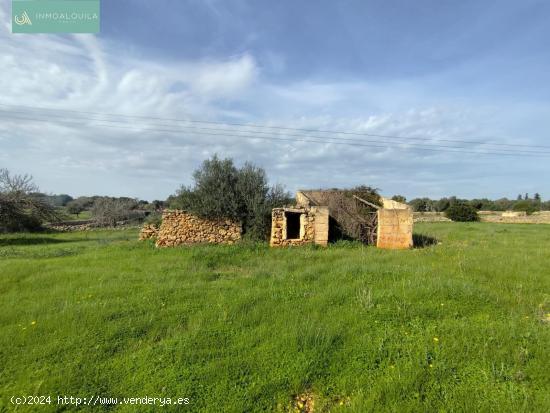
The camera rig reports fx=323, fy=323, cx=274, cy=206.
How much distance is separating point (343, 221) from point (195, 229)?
646 centimetres

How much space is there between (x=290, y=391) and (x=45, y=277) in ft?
22.3

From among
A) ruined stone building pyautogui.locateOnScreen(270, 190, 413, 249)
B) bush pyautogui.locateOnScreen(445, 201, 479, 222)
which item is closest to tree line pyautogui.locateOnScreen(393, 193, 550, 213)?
bush pyautogui.locateOnScreen(445, 201, 479, 222)

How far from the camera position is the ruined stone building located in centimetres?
1215

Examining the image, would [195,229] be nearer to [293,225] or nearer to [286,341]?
[293,225]

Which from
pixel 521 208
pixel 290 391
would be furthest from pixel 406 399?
pixel 521 208

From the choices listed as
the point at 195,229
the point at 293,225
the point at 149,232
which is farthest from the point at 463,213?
the point at 149,232

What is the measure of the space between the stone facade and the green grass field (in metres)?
5.01

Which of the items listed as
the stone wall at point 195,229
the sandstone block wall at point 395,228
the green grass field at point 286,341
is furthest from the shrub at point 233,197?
the green grass field at point 286,341

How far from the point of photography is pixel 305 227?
12.5 meters

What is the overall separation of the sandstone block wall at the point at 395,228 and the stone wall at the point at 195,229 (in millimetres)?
5653

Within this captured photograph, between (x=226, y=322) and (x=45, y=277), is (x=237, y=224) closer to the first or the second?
(x=45, y=277)

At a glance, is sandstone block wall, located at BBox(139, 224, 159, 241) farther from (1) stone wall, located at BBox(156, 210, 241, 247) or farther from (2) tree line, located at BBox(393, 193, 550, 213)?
(2) tree line, located at BBox(393, 193, 550, 213)

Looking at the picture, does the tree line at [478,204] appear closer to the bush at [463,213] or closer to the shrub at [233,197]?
the bush at [463,213]

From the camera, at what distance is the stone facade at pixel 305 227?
12320 millimetres
